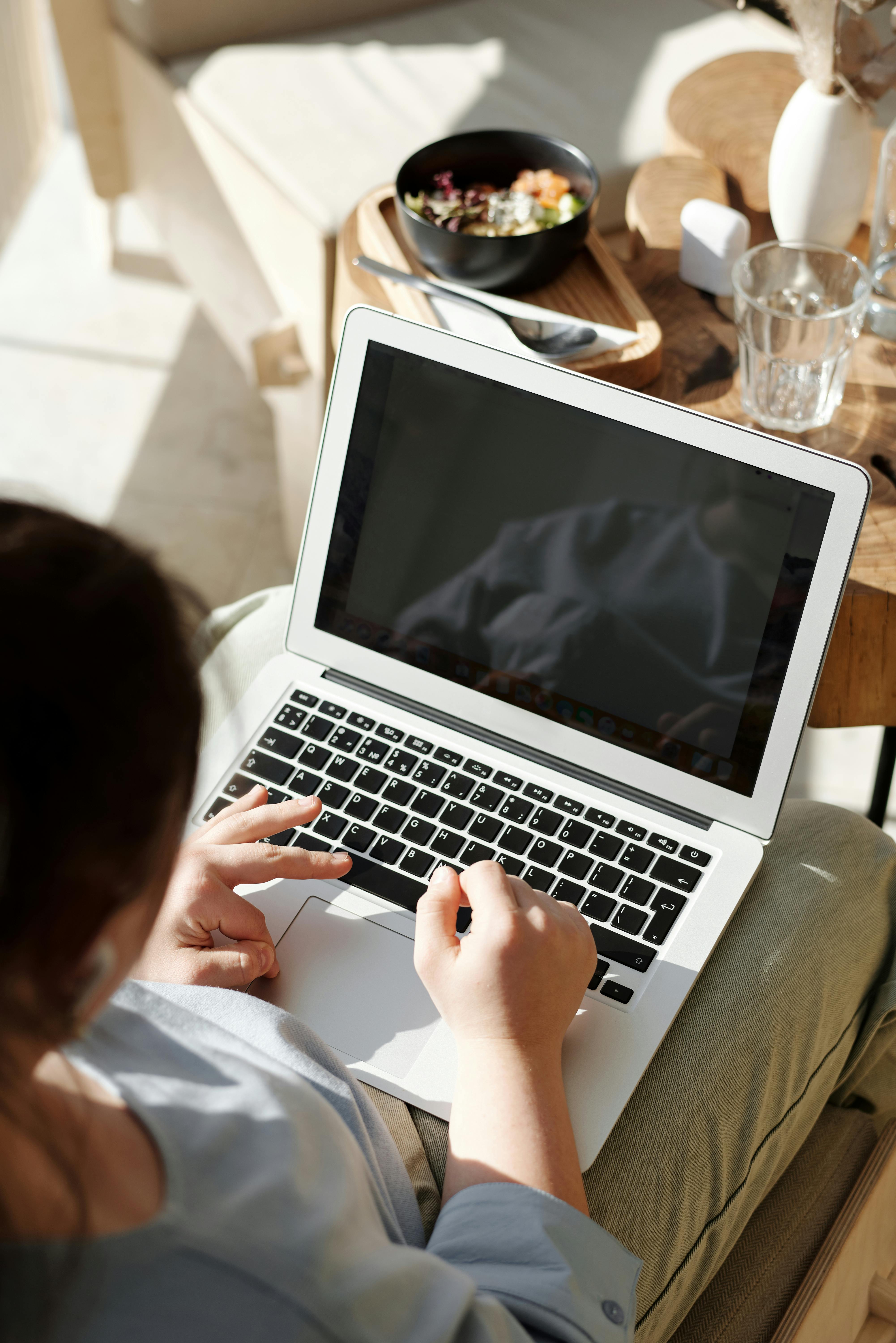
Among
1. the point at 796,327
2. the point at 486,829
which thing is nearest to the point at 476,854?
the point at 486,829

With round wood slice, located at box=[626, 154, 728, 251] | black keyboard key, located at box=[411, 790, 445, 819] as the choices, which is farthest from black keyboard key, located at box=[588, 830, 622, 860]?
round wood slice, located at box=[626, 154, 728, 251]

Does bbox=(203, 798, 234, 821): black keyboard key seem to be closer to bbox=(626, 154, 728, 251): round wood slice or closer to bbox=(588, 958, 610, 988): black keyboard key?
bbox=(588, 958, 610, 988): black keyboard key

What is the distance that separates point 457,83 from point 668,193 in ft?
2.55

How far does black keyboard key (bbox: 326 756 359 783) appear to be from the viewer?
887 mm

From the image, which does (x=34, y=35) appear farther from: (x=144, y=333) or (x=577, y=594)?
(x=577, y=594)

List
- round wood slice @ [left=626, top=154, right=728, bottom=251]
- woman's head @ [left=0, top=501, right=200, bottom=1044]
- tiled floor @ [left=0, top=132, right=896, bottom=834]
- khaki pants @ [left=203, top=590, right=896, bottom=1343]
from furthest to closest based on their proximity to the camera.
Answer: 1. tiled floor @ [left=0, top=132, right=896, bottom=834]
2. round wood slice @ [left=626, top=154, right=728, bottom=251]
3. khaki pants @ [left=203, top=590, right=896, bottom=1343]
4. woman's head @ [left=0, top=501, right=200, bottom=1044]

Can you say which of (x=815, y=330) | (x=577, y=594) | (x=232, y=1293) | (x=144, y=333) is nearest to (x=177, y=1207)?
(x=232, y=1293)

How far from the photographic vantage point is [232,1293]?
469 millimetres

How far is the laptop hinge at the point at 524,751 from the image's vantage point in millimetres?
858

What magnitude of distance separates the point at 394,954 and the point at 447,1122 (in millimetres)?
116

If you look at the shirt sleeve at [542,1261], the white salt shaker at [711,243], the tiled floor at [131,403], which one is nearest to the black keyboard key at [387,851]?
the shirt sleeve at [542,1261]

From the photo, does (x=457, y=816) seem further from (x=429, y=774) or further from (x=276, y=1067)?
(x=276, y=1067)

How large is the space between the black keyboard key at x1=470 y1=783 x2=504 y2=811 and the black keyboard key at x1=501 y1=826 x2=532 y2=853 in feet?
0.07

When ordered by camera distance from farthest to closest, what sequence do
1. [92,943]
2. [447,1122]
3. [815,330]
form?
1. [815,330]
2. [447,1122]
3. [92,943]
